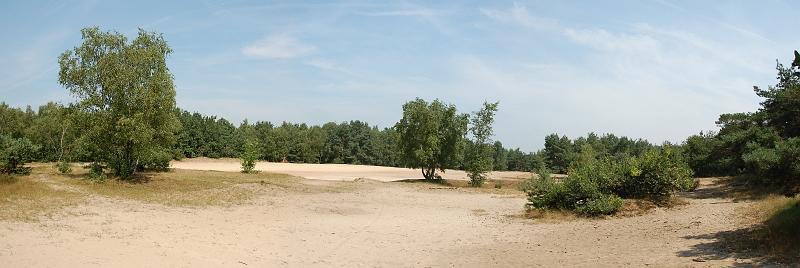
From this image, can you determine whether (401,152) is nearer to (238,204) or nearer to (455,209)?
(455,209)

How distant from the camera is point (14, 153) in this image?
26.0 meters

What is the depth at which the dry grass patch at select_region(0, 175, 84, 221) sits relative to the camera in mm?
14312

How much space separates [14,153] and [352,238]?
21.1 metres

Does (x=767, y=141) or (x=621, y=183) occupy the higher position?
(x=767, y=141)

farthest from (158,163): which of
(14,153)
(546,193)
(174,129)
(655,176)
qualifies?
(655,176)

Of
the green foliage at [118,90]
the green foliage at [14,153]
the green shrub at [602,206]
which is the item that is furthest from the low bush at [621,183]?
the green foliage at [14,153]

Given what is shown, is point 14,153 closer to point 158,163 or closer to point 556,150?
point 158,163

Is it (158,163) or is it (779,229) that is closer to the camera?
(779,229)

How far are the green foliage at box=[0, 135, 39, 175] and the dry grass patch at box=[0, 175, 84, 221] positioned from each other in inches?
120

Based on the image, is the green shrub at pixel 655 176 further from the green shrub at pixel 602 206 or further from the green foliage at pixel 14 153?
the green foliage at pixel 14 153

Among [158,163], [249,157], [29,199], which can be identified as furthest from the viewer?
[249,157]

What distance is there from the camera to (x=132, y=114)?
2758 cm

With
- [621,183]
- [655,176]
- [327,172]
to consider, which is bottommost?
[327,172]

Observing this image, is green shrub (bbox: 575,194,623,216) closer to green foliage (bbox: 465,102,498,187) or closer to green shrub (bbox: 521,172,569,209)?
green shrub (bbox: 521,172,569,209)
